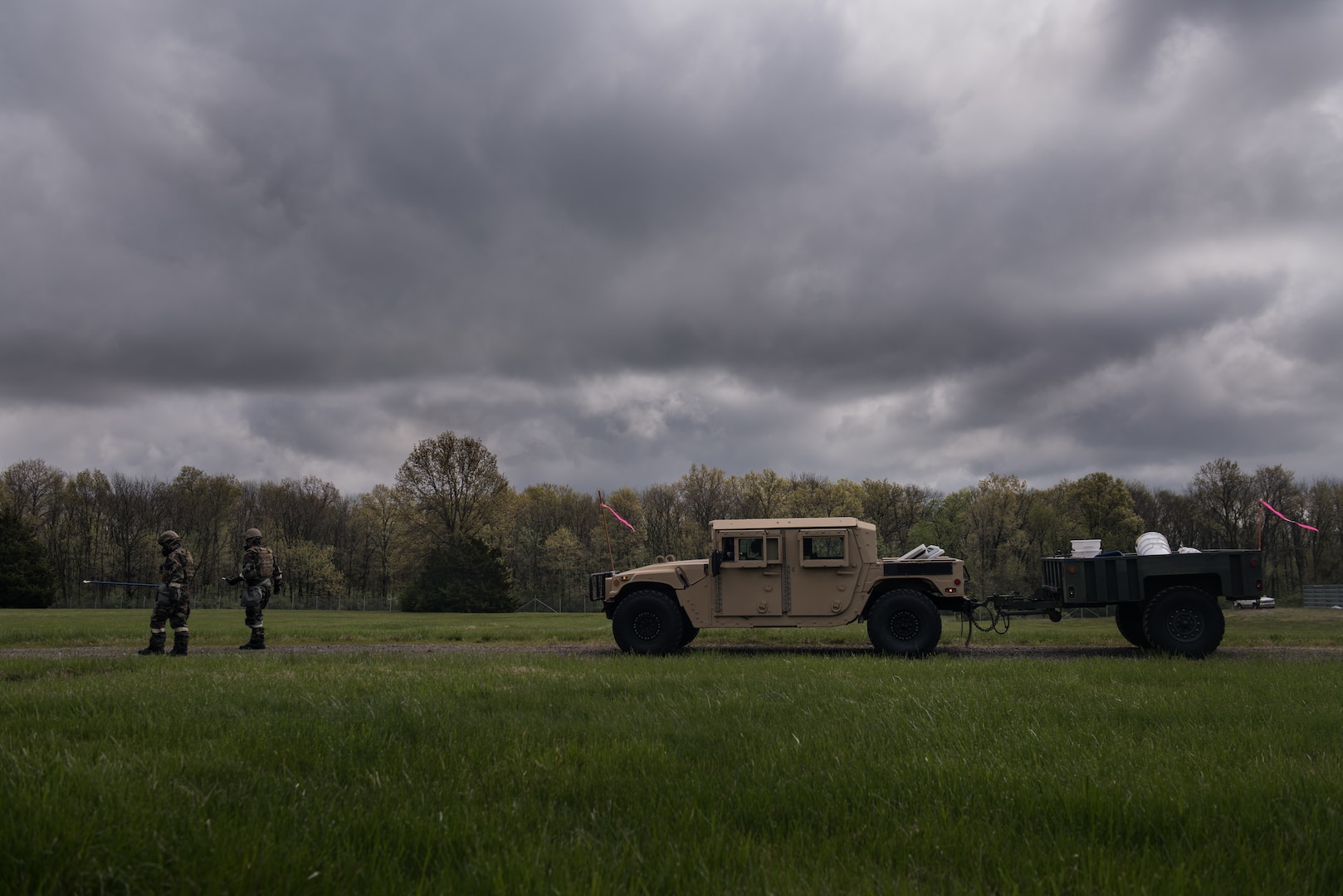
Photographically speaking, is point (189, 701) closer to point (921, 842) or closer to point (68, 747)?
point (68, 747)

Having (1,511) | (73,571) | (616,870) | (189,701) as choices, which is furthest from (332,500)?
(616,870)

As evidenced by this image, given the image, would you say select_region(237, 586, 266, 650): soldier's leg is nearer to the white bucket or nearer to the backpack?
the backpack

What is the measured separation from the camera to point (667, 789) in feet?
13.0

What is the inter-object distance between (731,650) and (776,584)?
1.64 m

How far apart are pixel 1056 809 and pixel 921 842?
849mm

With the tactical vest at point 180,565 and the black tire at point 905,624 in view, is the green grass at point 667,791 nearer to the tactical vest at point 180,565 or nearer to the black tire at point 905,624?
the black tire at point 905,624

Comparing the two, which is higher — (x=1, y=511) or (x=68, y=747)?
(x=1, y=511)

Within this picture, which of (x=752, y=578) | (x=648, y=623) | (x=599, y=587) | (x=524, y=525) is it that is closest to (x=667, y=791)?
(x=648, y=623)

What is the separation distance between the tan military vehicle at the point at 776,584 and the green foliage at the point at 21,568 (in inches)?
2083

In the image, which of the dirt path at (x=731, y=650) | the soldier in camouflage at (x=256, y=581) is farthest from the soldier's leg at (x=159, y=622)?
the soldier in camouflage at (x=256, y=581)

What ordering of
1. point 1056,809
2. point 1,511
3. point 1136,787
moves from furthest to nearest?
point 1,511 < point 1136,787 < point 1056,809

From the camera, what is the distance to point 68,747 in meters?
4.45

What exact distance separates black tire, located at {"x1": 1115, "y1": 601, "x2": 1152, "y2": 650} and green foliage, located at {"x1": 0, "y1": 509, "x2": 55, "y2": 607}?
59443mm

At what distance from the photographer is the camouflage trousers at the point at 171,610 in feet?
42.9
